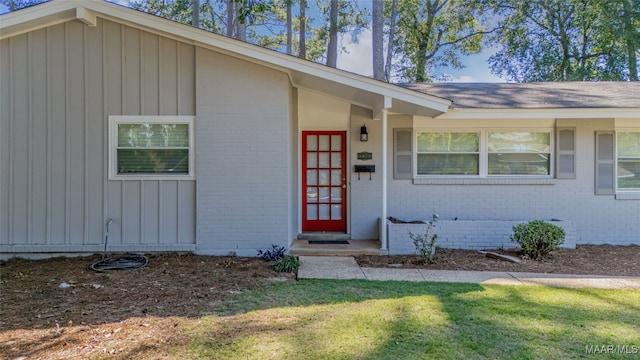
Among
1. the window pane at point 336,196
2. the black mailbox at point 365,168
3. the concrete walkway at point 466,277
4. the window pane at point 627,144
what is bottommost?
the concrete walkway at point 466,277

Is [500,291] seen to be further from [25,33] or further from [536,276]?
[25,33]

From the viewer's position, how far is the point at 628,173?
24.1 feet

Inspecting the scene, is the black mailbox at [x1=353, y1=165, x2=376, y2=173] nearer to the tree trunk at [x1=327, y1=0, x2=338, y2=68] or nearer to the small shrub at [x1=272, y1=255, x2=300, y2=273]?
the small shrub at [x1=272, y1=255, x2=300, y2=273]

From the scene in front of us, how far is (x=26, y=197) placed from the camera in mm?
6031

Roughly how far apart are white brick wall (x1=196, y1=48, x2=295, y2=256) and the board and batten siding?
0.31 meters

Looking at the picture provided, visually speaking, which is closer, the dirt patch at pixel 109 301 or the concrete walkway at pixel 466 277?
the dirt patch at pixel 109 301

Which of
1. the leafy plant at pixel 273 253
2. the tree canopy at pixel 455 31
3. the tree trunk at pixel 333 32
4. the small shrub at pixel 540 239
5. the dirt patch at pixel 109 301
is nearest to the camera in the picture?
the dirt patch at pixel 109 301

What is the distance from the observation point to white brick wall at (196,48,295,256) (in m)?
6.12

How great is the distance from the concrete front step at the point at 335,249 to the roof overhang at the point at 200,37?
8.56ft

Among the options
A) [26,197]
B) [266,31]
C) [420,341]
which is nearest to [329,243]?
[420,341]

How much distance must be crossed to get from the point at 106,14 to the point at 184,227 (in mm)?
3693

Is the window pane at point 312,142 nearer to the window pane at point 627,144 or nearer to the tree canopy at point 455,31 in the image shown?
the window pane at point 627,144

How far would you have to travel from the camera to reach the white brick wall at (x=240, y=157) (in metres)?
6.12

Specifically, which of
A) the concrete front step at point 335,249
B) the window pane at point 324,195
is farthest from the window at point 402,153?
the concrete front step at point 335,249
